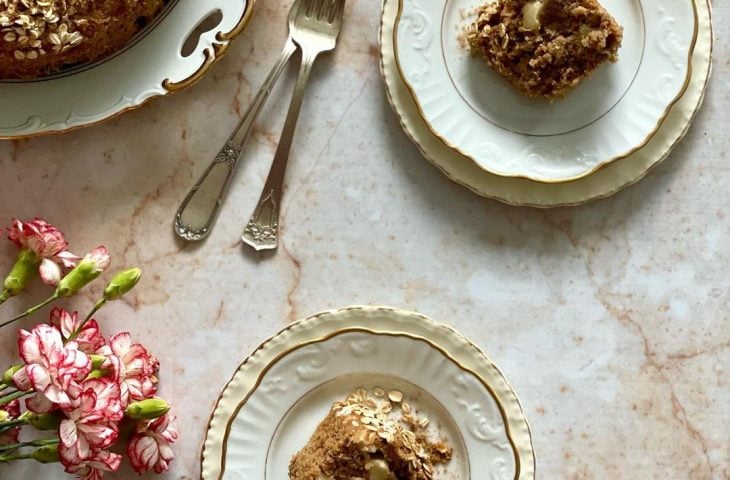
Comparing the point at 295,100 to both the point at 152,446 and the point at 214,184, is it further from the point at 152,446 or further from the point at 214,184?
the point at 152,446

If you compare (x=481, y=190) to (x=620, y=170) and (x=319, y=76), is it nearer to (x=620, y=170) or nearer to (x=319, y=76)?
(x=620, y=170)

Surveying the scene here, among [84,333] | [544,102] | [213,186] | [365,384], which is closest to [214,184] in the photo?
[213,186]

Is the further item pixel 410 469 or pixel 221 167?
pixel 221 167

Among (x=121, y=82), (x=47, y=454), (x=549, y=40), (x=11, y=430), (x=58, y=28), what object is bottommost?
(x=11, y=430)

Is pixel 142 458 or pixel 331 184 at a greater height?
pixel 331 184

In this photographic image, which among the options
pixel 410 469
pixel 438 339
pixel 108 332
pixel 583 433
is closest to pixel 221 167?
pixel 108 332
